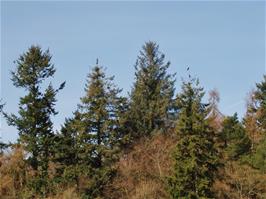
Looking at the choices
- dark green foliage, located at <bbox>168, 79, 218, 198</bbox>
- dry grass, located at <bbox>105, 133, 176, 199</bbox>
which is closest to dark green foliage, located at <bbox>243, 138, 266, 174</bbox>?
dry grass, located at <bbox>105, 133, 176, 199</bbox>

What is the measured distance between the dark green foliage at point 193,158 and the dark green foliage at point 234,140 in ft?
36.2

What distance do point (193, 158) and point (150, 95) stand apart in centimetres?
1900

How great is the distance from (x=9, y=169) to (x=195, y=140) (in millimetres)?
15296

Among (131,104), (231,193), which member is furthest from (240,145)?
(131,104)

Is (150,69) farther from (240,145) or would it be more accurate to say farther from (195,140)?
(195,140)

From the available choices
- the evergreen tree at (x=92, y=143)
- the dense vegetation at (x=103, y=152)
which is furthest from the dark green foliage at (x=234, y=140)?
the evergreen tree at (x=92, y=143)

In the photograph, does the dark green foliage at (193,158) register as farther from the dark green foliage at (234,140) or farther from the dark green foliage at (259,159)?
the dark green foliage at (234,140)

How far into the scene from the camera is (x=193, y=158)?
3094 cm

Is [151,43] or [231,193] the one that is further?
[151,43]

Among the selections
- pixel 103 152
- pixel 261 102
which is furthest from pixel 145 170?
pixel 261 102

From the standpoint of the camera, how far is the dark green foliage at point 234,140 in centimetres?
4329

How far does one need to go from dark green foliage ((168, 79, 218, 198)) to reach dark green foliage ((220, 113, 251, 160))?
11.0 meters

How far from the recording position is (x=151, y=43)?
55.2 metres

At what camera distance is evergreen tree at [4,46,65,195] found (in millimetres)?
38219
